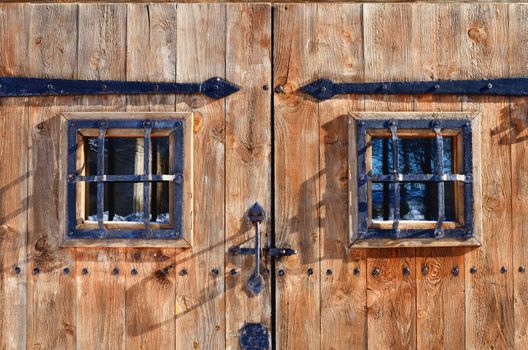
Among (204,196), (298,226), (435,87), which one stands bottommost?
(298,226)

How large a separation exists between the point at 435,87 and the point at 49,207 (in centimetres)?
147

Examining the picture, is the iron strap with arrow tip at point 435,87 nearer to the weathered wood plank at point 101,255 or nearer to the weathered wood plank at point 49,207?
the weathered wood plank at point 101,255

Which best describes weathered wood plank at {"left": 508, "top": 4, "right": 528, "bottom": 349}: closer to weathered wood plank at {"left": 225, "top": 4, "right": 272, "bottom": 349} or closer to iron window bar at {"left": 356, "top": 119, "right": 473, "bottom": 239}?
iron window bar at {"left": 356, "top": 119, "right": 473, "bottom": 239}

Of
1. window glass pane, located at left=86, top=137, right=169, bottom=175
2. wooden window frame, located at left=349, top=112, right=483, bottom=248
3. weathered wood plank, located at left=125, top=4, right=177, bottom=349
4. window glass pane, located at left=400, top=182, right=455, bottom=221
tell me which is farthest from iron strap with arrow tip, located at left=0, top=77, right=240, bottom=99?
window glass pane, located at left=400, top=182, right=455, bottom=221

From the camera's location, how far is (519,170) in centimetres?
167

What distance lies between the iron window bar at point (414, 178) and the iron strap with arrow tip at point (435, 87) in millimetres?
116

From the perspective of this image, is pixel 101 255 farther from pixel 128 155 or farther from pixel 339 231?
pixel 339 231

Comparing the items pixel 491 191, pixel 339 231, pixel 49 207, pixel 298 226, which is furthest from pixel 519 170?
pixel 49 207

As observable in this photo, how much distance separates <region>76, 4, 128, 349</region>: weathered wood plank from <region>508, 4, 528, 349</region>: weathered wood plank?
1424 mm

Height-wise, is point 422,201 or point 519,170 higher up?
point 519,170

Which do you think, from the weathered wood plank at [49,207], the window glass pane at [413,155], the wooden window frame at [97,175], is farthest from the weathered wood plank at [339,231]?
the weathered wood plank at [49,207]

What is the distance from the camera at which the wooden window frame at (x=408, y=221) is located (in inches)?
63.6

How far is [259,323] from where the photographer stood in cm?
166

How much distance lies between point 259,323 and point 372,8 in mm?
1220
